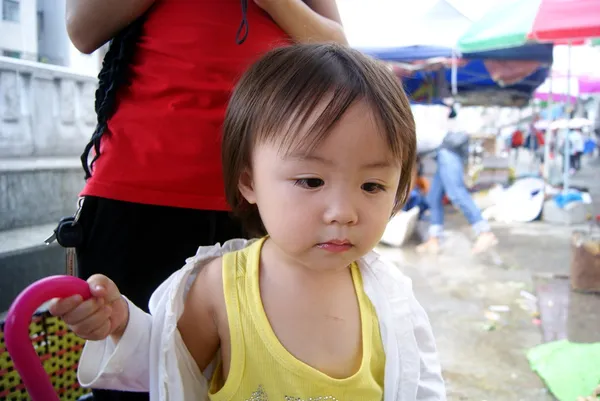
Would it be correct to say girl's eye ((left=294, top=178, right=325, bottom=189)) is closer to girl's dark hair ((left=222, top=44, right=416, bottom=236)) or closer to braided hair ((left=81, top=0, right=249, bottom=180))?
girl's dark hair ((left=222, top=44, right=416, bottom=236))

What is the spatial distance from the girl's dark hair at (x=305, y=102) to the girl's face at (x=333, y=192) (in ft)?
0.07

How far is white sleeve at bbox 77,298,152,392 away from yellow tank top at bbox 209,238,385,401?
17cm

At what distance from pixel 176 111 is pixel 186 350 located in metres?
0.53

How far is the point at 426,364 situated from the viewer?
Answer: 1136 millimetres

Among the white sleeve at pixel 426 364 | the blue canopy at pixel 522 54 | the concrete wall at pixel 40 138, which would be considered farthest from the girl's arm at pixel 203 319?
the blue canopy at pixel 522 54

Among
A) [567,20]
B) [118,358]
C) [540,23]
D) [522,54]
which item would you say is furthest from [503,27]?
[118,358]

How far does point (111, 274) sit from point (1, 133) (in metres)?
1.62

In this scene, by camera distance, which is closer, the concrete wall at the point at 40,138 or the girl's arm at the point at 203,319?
the girl's arm at the point at 203,319

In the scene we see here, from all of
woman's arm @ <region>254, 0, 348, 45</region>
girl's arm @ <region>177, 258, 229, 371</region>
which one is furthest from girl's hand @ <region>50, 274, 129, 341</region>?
woman's arm @ <region>254, 0, 348, 45</region>

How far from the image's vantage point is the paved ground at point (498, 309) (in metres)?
2.88

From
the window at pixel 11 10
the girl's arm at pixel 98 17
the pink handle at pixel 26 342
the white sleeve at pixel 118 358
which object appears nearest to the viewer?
the pink handle at pixel 26 342

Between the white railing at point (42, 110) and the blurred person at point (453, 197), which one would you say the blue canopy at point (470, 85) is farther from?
the white railing at point (42, 110)

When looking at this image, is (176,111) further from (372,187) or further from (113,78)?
(372,187)

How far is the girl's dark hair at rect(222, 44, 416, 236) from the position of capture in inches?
39.2
